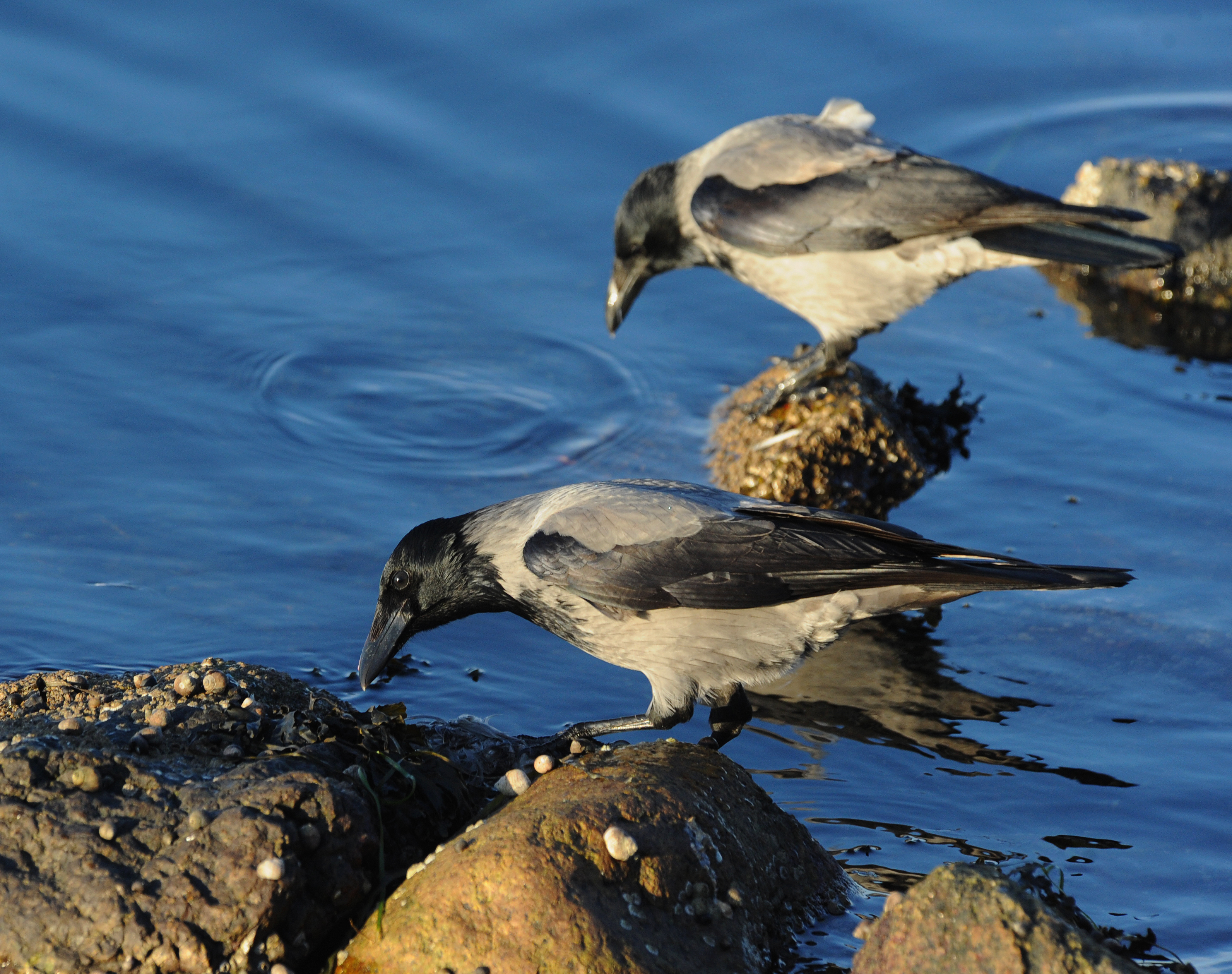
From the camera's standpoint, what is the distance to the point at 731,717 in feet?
16.5

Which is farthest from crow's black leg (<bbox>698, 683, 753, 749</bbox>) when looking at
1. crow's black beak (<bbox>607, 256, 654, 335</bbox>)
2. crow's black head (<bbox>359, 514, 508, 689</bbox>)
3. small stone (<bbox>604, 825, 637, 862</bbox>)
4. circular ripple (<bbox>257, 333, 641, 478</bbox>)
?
crow's black beak (<bbox>607, 256, 654, 335</bbox>)

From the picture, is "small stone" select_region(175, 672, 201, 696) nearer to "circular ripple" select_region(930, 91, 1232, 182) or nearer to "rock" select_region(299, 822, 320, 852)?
"rock" select_region(299, 822, 320, 852)

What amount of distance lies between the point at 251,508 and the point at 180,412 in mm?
1053

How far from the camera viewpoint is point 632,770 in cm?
405

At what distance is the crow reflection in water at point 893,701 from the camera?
5340mm

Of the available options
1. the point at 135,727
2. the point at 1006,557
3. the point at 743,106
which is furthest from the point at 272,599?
the point at 743,106

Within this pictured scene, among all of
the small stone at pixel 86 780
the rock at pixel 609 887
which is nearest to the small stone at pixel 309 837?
the rock at pixel 609 887

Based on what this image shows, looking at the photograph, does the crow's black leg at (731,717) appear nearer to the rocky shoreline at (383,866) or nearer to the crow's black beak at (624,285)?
the rocky shoreline at (383,866)

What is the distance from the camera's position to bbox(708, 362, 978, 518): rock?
6867 millimetres

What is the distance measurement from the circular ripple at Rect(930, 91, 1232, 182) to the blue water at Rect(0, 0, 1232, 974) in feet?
0.10

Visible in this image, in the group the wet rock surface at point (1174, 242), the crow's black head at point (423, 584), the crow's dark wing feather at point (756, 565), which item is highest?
the wet rock surface at point (1174, 242)

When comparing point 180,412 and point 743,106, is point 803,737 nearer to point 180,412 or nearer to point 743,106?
point 180,412

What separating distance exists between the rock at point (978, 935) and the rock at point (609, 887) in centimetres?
52

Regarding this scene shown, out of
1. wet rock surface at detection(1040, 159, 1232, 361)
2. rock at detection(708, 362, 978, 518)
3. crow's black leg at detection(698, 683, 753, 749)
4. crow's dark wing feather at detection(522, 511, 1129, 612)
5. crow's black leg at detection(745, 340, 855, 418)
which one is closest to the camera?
crow's dark wing feather at detection(522, 511, 1129, 612)
